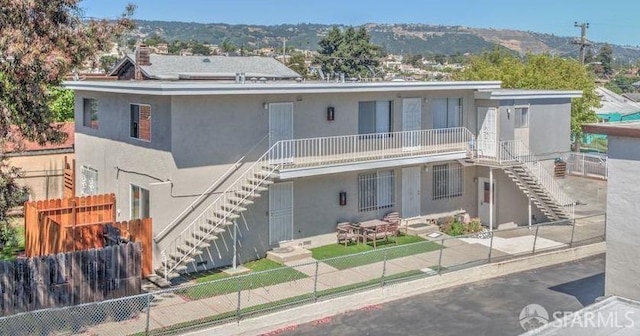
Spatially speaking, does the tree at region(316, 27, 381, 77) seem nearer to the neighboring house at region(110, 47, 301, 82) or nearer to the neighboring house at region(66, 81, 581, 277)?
the neighboring house at region(110, 47, 301, 82)

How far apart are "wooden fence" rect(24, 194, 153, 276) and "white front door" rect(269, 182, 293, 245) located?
4159mm

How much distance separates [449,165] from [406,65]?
498 feet

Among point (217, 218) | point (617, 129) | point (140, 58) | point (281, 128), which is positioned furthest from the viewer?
point (140, 58)

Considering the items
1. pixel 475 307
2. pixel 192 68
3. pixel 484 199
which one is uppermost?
pixel 192 68

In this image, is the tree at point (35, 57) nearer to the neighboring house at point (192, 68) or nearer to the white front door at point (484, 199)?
the white front door at point (484, 199)

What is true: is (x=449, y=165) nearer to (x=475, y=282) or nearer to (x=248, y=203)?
(x=475, y=282)

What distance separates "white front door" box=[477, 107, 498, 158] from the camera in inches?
1009

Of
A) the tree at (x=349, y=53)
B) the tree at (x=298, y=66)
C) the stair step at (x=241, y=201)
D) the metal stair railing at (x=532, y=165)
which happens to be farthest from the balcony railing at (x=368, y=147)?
the tree at (x=349, y=53)

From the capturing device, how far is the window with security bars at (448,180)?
2567 centimetres

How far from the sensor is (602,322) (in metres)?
10.5

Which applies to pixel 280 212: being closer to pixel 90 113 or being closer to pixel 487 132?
pixel 90 113

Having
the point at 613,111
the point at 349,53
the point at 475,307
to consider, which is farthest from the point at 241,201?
the point at 349,53

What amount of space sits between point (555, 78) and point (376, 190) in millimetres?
19831

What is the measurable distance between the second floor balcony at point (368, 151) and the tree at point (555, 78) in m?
14.7
